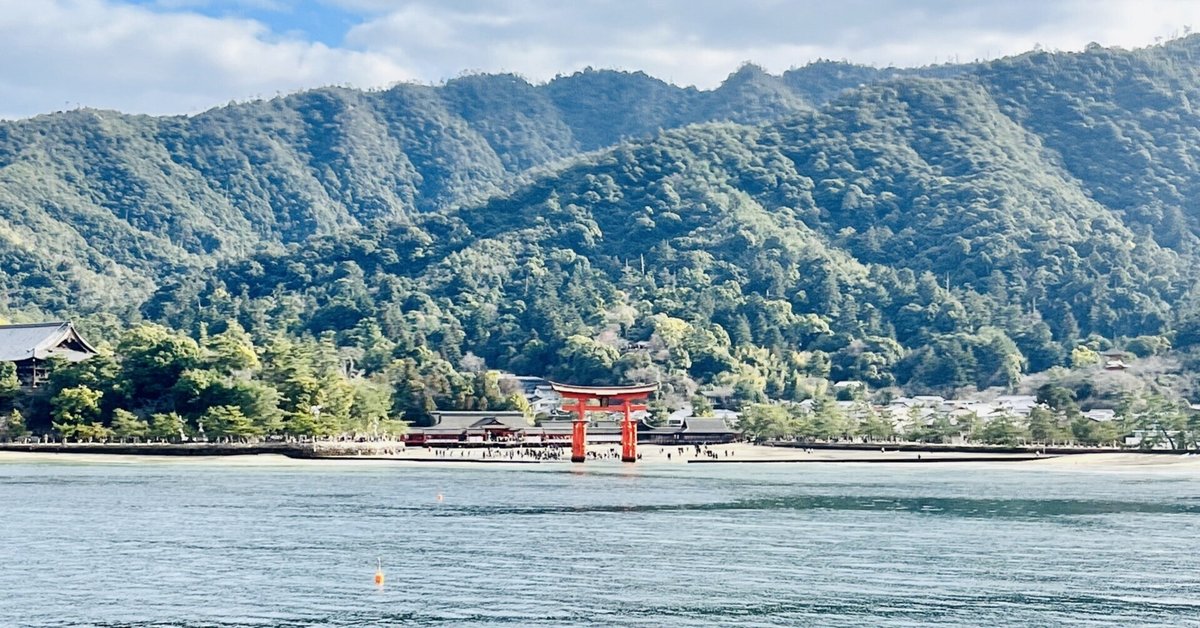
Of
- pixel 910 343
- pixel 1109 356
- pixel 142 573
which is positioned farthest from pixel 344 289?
pixel 142 573

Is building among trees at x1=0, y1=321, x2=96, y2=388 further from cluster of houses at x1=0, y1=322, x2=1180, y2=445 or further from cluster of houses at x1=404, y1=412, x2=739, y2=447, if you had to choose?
cluster of houses at x1=404, y1=412, x2=739, y2=447

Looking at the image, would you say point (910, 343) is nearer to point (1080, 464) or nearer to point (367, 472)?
point (1080, 464)

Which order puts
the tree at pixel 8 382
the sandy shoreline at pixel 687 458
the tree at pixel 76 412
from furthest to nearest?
the tree at pixel 8 382 → the tree at pixel 76 412 → the sandy shoreline at pixel 687 458

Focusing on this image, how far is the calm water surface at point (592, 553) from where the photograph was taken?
33.5 meters

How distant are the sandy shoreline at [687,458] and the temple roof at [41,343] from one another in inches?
743

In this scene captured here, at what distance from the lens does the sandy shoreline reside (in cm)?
8994

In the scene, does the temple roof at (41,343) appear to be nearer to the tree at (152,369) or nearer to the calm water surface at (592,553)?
the tree at (152,369)

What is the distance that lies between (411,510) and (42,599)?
22473 mm

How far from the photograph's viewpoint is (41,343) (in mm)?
110875

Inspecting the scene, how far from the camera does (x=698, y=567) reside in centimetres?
4038

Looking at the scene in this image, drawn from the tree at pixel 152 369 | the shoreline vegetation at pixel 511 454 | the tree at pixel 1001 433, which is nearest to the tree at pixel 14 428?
the shoreline vegetation at pixel 511 454

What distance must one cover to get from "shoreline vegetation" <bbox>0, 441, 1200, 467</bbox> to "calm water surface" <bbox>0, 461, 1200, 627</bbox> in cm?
2049

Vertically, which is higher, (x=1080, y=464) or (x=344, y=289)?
(x=344, y=289)

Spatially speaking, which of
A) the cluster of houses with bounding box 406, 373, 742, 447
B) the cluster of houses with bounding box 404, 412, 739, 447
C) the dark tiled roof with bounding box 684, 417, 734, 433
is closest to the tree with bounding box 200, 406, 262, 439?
the cluster of houses with bounding box 404, 412, 739, 447
